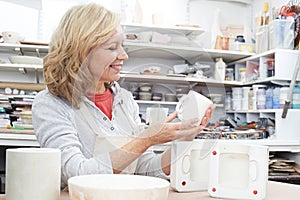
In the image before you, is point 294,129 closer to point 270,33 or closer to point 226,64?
point 270,33

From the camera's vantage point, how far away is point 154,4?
10.1ft

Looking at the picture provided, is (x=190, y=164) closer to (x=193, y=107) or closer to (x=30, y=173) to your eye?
(x=193, y=107)

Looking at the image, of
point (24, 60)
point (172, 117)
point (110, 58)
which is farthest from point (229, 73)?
point (172, 117)

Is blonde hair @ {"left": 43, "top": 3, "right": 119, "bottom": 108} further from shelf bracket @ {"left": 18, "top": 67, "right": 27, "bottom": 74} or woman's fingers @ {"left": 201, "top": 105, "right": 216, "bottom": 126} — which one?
shelf bracket @ {"left": 18, "top": 67, "right": 27, "bottom": 74}

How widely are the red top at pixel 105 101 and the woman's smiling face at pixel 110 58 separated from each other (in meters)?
0.10

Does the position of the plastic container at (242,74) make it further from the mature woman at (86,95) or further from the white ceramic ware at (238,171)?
the white ceramic ware at (238,171)

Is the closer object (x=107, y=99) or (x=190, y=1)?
(x=107, y=99)

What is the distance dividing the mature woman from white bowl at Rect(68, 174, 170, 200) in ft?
1.01

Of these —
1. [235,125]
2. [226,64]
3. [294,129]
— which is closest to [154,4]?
[226,64]

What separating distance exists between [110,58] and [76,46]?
0.40 ft

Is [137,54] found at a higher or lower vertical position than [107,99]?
higher

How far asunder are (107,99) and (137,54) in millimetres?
212

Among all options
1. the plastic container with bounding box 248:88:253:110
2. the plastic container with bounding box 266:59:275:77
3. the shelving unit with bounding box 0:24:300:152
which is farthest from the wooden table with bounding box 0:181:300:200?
the plastic container with bounding box 248:88:253:110

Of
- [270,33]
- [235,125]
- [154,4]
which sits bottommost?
[235,125]
